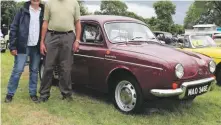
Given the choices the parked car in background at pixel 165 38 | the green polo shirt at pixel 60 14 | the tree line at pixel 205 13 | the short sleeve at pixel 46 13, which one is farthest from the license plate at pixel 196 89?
the tree line at pixel 205 13

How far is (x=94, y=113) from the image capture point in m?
5.99

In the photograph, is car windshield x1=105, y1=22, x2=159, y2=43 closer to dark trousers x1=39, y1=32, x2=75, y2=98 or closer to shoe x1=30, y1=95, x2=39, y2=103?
dark trousers x1=39, y1=32, x2=75, y2=98

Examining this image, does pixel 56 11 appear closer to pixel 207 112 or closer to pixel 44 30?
pixel 44 30

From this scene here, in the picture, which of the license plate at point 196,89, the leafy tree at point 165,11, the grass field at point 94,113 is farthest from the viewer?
the leafy tree at point 165,11

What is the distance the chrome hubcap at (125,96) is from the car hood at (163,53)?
59 cm

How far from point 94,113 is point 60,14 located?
1786mm

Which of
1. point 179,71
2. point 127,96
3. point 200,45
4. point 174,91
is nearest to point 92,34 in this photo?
point 127,96

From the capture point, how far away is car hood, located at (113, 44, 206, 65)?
5.67 meters

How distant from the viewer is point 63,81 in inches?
254

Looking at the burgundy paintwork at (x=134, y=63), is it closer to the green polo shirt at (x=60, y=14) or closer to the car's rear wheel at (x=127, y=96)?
the car's rear wheel at (x=127, y=96)

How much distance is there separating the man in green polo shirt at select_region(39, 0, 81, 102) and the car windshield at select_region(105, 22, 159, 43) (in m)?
0.63

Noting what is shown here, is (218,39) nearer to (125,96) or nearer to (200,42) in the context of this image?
(200,42)

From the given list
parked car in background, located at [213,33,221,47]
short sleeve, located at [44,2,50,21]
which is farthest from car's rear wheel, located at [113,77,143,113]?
parked car in background, located at [213,33,221,47]

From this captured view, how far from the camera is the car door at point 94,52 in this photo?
253 inches
